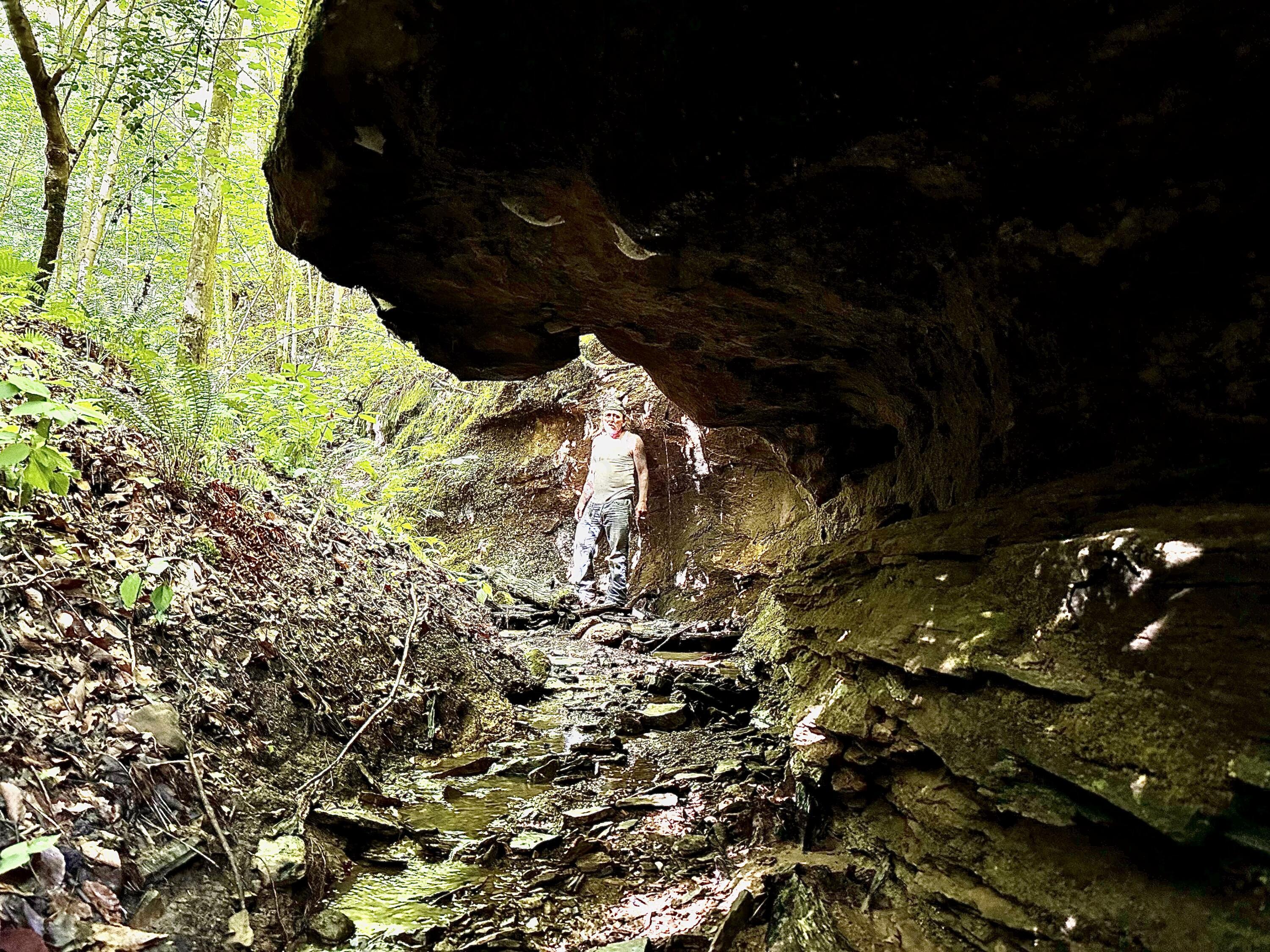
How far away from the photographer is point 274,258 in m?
11.8

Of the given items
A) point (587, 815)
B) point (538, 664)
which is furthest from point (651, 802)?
point (538, 664)

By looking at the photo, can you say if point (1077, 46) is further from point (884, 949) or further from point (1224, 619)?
point (884, 949)

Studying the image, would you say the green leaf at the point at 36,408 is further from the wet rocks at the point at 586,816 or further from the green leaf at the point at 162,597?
the wet rocks at the point at 586,816

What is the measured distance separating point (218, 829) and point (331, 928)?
0.53 m

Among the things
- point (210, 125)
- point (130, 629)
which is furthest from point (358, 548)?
point (210, 125)

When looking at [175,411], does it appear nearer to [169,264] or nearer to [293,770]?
[293,770]

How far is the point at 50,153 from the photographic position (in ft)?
16.6

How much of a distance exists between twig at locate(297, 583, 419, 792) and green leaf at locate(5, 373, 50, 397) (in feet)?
6.25

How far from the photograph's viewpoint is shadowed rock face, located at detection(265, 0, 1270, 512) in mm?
2002

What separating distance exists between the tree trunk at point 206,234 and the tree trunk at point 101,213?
187cm

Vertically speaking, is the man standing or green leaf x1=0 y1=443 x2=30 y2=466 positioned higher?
green leaf x1=0 y1=443 x2=30 y2=466

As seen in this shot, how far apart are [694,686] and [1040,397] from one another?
3423 millimetres

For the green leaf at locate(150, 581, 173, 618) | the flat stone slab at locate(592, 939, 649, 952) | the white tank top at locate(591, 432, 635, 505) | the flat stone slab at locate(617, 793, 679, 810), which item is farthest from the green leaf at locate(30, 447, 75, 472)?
the white tank top at locate(591, 432, 635, 505)

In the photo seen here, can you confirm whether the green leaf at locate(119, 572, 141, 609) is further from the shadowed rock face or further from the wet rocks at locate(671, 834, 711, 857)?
the wet rocks at locate(671, 834, 711, 857)
